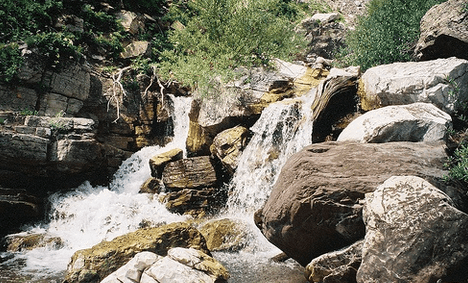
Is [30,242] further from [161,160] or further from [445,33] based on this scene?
[445,33]

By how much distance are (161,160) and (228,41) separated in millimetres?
6114

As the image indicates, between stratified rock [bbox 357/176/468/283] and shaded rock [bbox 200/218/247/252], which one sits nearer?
stratified rock [bbox 357/176/468/283]

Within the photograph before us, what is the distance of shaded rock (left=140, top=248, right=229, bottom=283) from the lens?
5.79m

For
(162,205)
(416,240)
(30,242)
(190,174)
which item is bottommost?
(30,242)

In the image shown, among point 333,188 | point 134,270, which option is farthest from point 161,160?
point 333,188

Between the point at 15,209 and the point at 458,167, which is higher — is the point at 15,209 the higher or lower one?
the lower one

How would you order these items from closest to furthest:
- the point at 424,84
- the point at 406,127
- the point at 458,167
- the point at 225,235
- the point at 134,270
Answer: the point at 134,270, the point at 458,167, the point at 406,127, the point at 424,84, the point at 225,235

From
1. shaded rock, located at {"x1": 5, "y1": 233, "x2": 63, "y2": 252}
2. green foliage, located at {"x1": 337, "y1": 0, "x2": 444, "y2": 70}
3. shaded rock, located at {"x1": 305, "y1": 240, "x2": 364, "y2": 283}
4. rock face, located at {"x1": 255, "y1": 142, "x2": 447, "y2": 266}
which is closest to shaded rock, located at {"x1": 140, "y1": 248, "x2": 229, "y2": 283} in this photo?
rock face, located at {"x1": 255, "y1": 142, "x2": 447, "y2": 266}

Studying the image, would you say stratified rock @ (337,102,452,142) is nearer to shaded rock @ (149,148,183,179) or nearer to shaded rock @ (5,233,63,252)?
shaded rock @ (149,148,183,179)

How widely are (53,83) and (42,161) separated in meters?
3.79

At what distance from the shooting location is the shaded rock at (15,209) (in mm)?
12141

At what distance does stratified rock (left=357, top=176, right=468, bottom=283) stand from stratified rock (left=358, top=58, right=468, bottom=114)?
4591 mm

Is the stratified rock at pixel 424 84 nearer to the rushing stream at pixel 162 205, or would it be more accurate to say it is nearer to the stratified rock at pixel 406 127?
the stratified rock at pixel 406 127

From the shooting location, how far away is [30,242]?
1091 centimetres
